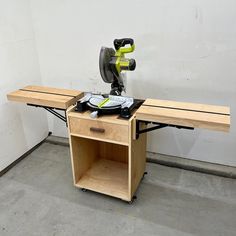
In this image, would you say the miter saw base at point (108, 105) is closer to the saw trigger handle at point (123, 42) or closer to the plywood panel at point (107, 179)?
the saw trigger handle at point (123, 42)

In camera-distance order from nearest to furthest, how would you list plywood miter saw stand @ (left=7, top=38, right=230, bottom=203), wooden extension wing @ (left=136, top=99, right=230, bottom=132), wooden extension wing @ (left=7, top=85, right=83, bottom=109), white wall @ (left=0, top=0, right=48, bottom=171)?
wooden extension wing @ (left=136, top=99, right=230, bottom=132) → plywood miter saw stand @ (left=7, top=38, right=230, bottom=203) → wooden extension wing @ (left=7, top=85, right=83, bottom=109) → white wall @ (left=0, top=0, right=48, bottom=171)

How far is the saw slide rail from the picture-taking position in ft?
4.20

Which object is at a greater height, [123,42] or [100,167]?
[123,42]

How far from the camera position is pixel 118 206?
5.72 feet

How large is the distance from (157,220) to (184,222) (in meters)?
0.19

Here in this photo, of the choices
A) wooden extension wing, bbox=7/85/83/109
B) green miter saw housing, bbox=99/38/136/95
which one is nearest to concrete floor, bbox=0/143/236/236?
wooden extension wing, bbox=7/85/83/109

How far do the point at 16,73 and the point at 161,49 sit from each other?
1340 mm

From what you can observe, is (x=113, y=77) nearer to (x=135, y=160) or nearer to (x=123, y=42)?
(x=123, y=42)

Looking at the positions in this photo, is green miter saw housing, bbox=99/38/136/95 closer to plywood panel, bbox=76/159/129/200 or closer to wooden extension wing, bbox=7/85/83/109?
wooden extension wing, bbox=7/85/83/109

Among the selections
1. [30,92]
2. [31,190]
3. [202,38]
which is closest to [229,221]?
[202,38]

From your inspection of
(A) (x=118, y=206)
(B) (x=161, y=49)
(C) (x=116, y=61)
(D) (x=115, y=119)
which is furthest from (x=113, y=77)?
(A) (x=118, y=206)

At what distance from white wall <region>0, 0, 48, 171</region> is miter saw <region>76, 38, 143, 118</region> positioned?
33.9 inches

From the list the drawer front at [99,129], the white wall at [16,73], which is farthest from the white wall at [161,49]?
the drawer front at [99,129]

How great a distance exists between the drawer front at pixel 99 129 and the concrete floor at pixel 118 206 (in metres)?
0.58
